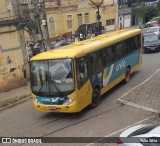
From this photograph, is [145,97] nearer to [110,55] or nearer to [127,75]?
[110,55]

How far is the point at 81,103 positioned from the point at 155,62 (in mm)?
11853

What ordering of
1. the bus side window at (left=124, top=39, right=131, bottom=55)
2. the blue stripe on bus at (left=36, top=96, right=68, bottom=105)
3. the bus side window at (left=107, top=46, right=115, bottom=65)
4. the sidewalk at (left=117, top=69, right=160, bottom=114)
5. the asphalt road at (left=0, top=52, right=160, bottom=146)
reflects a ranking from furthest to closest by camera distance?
the bus side window at (left=124, top=39, right=131, bottom=55) < the bus side window at (left=107, top=46, right=115, bottom=65) < the sidewalk at (left=117, top=69, right=160, bottom=114) < the blue stripe on bus at (left=36, top=96, right=68, bottom=105) < the asphalt road at (left=0, top=52, right=160, bottom=146)

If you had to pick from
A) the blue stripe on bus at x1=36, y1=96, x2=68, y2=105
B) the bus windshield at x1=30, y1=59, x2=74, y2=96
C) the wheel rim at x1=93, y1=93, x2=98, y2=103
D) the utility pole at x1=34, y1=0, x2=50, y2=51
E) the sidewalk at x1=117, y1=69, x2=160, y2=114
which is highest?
the utility pole at x1=34, y1=0, x2=50, y2=51

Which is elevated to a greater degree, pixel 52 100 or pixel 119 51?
pixel 119 51

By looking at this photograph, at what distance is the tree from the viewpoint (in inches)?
2366

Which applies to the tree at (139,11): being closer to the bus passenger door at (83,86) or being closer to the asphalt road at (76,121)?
the asphalt road at (76,121)

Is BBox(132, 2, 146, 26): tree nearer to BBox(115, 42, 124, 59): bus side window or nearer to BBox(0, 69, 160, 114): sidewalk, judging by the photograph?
BBox(0, 69, 160, 114): sidewalk

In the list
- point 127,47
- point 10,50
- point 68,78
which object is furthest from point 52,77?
point 10,50

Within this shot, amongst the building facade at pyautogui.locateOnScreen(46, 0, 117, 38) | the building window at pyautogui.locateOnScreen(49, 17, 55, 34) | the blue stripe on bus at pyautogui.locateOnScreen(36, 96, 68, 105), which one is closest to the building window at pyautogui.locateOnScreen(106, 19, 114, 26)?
the building facade at pyautogui.locateOnScreen(46, 0, 117, 38)

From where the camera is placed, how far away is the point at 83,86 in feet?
39.7

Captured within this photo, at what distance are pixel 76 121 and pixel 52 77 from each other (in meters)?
1.87

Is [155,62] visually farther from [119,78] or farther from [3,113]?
[3,113]

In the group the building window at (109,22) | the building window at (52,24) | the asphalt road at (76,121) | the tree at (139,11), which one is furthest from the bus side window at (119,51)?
the tree at (139,11)

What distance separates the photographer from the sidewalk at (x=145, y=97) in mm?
12557
